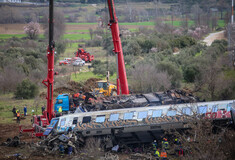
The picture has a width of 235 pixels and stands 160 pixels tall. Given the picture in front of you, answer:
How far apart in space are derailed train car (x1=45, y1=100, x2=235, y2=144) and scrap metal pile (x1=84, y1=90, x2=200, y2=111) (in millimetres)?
2275

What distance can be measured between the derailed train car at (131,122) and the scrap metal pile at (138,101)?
7.46 ft

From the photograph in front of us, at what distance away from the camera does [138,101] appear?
74.8 ft

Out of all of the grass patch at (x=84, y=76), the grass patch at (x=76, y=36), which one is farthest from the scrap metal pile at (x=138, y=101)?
the grass patch at (x=76, y=36)

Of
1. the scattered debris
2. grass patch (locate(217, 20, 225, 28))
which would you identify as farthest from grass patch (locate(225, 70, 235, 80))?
grass patch (locate(217, 20, 225, 28))

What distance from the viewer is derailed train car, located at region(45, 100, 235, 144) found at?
19.2 m

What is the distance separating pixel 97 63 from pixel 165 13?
3300 cm

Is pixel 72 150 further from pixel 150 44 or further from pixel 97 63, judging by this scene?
pixel 150 44

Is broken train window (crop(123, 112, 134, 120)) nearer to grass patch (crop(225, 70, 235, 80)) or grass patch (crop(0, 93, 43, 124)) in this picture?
grass patch (crop(0, 93, 43, 124))

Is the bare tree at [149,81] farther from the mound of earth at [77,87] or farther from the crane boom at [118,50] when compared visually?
the crane boom at [118,50]

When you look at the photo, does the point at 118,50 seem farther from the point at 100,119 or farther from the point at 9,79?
the point at 9,79

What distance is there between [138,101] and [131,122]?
3.61 metres

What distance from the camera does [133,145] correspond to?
19.8m

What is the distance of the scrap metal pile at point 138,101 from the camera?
880 inches

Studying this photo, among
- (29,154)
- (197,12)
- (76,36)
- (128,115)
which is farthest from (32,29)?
(197,12)
